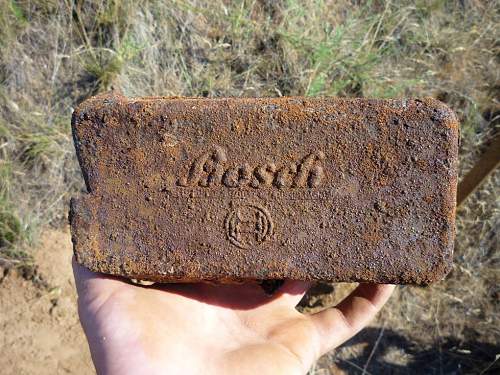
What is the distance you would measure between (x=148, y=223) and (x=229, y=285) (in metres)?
0.59

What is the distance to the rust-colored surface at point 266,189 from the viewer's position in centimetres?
150

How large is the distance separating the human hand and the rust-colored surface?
160 millimetres

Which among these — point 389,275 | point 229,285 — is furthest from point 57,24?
point 389,275

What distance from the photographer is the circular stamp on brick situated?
1.54 m

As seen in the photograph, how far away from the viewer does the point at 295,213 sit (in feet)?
5.05

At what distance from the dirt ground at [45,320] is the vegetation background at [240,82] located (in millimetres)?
70

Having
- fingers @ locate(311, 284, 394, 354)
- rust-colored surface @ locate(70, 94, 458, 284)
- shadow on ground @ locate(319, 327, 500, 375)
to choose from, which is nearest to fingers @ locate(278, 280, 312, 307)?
fingers @ locate(311, 284, 394, 354)

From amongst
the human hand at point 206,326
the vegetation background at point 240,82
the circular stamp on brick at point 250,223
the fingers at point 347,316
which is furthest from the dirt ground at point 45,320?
the circular stamp on brick at point 250,223

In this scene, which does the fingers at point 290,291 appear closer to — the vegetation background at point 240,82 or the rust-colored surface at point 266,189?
the rust-colored surface at point 266,189

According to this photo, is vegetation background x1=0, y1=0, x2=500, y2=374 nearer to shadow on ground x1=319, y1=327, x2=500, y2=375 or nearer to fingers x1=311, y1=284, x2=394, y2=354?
shadow on ground x1=319, y1=327, x2=500, y2=375

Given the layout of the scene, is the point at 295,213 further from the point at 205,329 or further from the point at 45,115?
the point at 45,115

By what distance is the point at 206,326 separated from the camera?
70.8 inches

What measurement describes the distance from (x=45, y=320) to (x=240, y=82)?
6.04 ft

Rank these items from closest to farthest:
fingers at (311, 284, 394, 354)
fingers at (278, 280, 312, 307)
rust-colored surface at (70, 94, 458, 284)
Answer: rust-colored surface at (70, 94, 458, 284), fingers at (311, 284, 394, 354), fingers at (278, 280, 312, 307)
